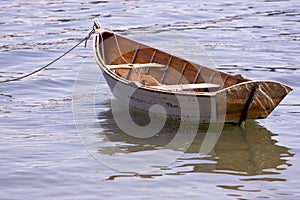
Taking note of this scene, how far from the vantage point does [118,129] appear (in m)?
10.9

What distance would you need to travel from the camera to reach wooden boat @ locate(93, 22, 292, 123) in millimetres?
10000

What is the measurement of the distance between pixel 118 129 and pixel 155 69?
1.78 metres

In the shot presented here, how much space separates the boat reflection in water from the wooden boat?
307 millimetres

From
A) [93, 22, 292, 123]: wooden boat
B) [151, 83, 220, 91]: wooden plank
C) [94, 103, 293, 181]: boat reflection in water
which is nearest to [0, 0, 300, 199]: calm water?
[94, 103, 293, 181]: boat reflection in water

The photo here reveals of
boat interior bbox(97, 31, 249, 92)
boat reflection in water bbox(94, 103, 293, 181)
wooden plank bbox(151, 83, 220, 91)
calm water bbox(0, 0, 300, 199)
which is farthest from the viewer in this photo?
boat interior bbox(97, 31, 249, 92)

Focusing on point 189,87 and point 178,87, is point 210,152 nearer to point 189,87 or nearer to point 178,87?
point 189,87

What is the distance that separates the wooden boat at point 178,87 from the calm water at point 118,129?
40 centimetres

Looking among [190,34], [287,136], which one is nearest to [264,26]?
[190,34]

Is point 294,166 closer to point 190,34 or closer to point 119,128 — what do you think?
point 119,128

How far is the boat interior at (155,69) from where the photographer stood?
11.0m

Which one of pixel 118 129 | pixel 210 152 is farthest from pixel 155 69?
pixel 210 152

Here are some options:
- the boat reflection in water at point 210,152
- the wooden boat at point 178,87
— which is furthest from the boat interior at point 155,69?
the boat reflection in water at point 210,152

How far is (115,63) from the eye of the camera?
1280cm

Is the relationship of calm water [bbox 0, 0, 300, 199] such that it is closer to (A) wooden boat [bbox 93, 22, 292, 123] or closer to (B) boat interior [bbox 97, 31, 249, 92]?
(A) wooden boat [bbox 93, 22, 292, 123]
